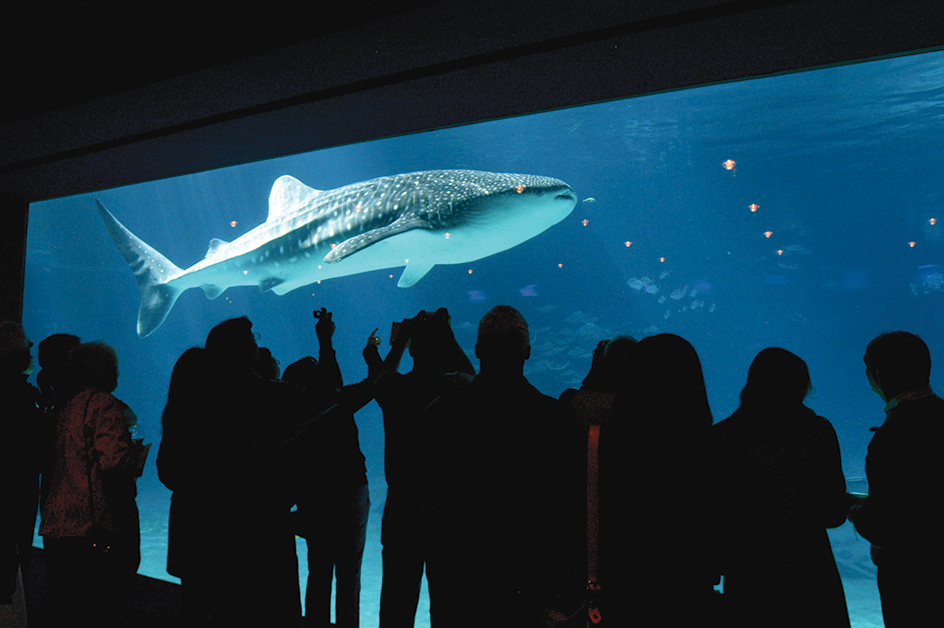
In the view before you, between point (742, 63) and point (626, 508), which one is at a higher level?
point (742, 63)

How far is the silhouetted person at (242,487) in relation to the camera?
2.06 meters

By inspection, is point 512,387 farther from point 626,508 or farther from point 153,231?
point 153,231

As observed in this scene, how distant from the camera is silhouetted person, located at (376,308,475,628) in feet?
7.23

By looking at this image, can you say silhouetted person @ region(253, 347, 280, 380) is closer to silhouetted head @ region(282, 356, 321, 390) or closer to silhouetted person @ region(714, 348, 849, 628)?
silhouetted head @ region(282, 356, 321, 390)

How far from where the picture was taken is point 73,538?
2355mm

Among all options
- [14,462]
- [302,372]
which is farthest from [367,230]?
[14,462]

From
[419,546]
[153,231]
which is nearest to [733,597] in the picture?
[419,546]

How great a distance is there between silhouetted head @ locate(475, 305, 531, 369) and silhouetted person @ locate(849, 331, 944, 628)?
1293 millimetres

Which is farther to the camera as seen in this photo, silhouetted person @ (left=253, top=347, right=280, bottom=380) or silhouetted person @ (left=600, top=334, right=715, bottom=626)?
silhouetted person @ (left=253, top=347, right=280, bottom=380)

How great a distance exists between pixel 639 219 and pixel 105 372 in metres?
46.9

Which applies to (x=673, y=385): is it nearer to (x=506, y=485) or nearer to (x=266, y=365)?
(x=506, y=485)

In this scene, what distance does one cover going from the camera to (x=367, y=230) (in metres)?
6.62

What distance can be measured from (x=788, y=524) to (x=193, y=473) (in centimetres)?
224

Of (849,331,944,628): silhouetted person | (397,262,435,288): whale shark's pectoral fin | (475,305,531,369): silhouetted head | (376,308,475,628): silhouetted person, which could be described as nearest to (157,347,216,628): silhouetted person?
(376,308,475,628): silhouetted person
